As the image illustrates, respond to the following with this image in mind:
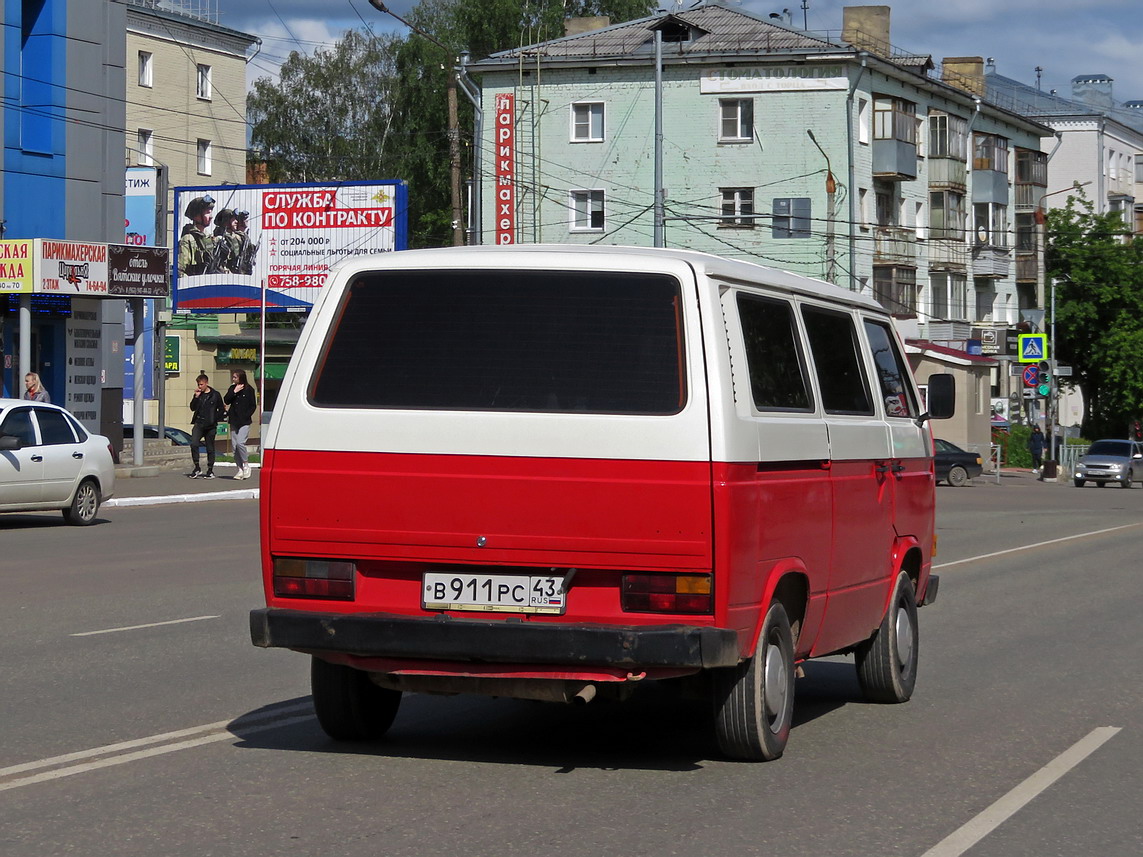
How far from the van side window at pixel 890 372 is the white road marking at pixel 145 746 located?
Answer: 10.4 ft

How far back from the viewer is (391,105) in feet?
225

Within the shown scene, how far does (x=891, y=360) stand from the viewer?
8.95 m

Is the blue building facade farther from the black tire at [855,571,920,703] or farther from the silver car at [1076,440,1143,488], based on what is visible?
the silver car at [1076,440,1143,488]

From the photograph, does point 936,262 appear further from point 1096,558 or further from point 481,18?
point 1096,558

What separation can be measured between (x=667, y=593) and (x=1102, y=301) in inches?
2815

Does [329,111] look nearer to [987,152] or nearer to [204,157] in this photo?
[204,157]

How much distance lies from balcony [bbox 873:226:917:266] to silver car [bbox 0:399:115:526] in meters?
44.1

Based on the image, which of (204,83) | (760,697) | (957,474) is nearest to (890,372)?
(760,697)

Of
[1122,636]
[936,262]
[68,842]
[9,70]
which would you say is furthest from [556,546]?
[936,262]

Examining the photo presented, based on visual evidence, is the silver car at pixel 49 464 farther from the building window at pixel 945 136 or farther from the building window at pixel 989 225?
the building window at pixel 989 225

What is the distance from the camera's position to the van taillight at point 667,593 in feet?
20.5

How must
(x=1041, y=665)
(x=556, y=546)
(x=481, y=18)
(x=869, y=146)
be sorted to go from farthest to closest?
(x=481, y=18), (x=869, y=146), (x=1041, y=665), (x=556, y=546)

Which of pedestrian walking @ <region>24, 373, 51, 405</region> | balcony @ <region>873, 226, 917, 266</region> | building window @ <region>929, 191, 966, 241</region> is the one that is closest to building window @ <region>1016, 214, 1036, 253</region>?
building window @ <region>929, 191, 966, 241</region>

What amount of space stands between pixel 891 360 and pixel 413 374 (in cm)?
318
